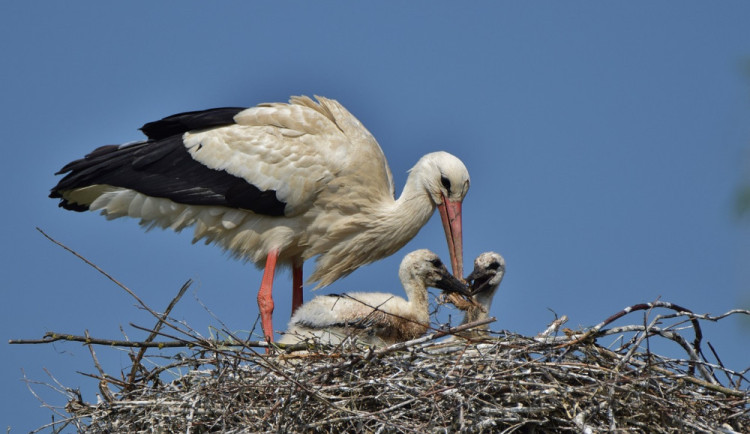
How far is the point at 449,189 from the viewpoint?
284 inches

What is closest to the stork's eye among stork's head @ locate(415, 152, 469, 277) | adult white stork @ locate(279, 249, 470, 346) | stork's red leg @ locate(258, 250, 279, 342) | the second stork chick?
stork's head @ locate(415, 152, 469, 277)

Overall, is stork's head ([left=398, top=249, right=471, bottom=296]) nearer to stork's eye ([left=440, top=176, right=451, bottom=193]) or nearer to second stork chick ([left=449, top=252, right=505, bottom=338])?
second stork chick ([left=449, top=252, right=505, bottom=338])

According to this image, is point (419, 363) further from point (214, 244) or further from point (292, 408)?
point (214, 244)

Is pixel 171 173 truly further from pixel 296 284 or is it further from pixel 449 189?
pixel 449 189

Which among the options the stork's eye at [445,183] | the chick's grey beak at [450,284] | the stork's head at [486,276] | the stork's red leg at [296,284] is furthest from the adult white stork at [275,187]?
the chick's grey beak at [450,284]

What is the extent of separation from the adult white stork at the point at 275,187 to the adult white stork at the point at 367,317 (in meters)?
0.79

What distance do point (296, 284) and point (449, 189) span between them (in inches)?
50.2

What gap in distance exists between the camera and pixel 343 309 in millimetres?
6059

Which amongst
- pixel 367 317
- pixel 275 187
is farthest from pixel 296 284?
pixel 367 317

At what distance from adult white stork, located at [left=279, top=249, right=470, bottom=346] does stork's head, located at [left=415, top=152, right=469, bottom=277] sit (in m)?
0.81

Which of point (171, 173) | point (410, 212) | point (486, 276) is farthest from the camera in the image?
point (171, 173)

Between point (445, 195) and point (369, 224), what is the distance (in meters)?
0.52

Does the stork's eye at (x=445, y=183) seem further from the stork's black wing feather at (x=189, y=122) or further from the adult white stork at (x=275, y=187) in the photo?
the stork's black wing feather at (x=189, y=122)

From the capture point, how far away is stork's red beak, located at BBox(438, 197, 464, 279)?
23.6ft
